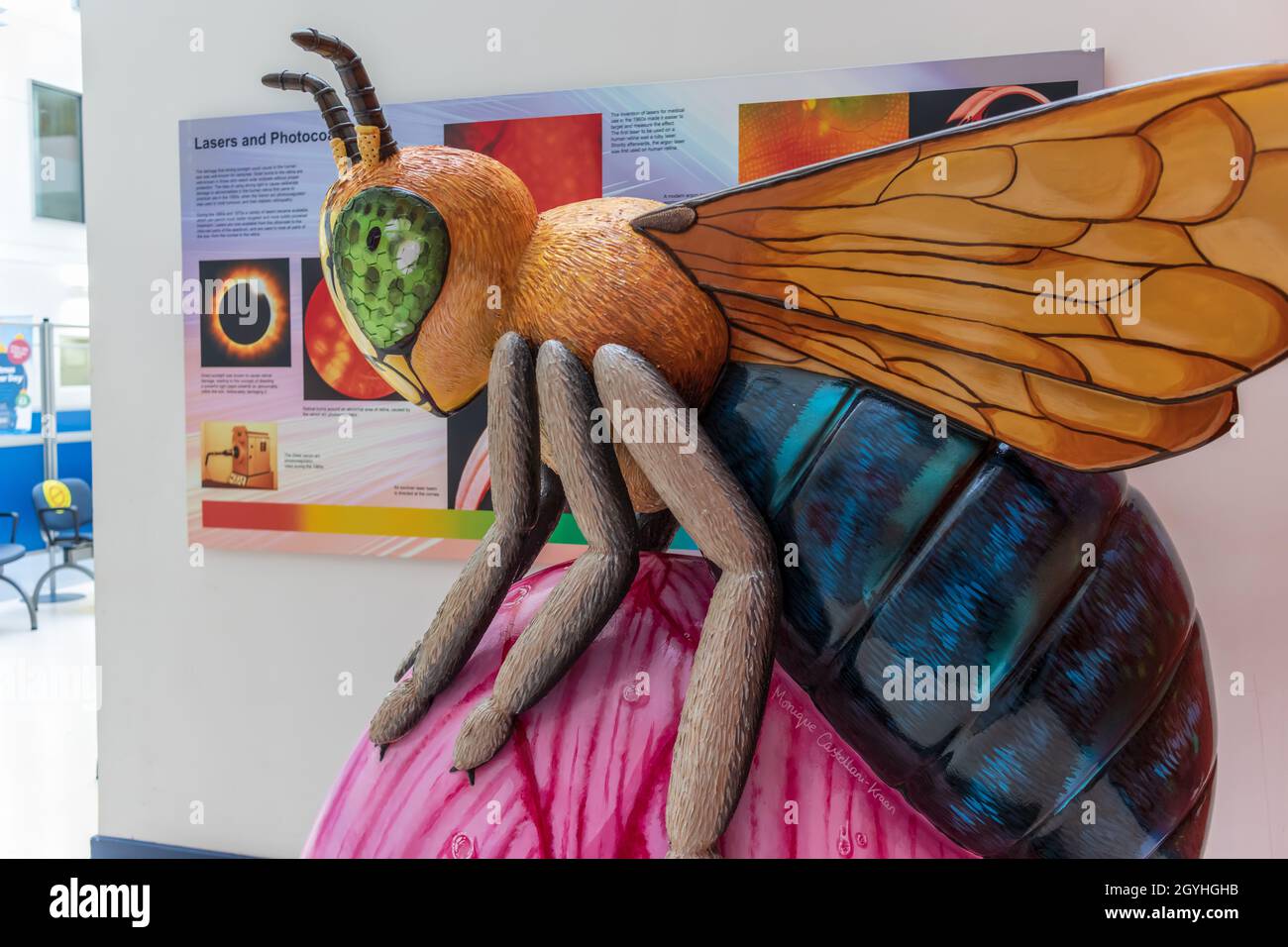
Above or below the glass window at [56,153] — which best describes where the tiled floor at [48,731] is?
below

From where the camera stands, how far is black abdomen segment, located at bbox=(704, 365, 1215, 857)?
586 mm

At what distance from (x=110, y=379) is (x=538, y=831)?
85.0 inches

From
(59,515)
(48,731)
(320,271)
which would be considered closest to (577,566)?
(320,271)

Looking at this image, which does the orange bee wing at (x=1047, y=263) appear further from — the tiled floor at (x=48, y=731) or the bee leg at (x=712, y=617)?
the tiled floor at (x=48, y=731)

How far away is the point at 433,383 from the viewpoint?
746mm

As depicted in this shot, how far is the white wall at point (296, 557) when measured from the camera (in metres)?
1.69

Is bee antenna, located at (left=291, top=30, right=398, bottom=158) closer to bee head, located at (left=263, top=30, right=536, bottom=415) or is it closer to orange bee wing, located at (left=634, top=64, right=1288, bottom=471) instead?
bee head, located at (left=263, top=30, right=536, bottom=415)

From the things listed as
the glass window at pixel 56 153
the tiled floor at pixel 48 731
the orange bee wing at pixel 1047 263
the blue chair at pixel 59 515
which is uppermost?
the glass window at pixel 56 153

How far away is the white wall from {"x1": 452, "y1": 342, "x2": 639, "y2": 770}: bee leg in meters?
1.38

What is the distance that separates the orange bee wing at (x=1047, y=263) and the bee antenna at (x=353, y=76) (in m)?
0.20

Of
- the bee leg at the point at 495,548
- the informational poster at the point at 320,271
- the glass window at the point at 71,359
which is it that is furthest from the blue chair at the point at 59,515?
the bee leg at the point at 495,548

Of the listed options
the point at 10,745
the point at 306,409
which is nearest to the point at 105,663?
the point at 306,409

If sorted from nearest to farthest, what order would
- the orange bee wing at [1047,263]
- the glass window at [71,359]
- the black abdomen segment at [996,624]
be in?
the orange bee wing at [1047,263] < the black abdomen segment at [996,624] < the glass window at [71,359]
